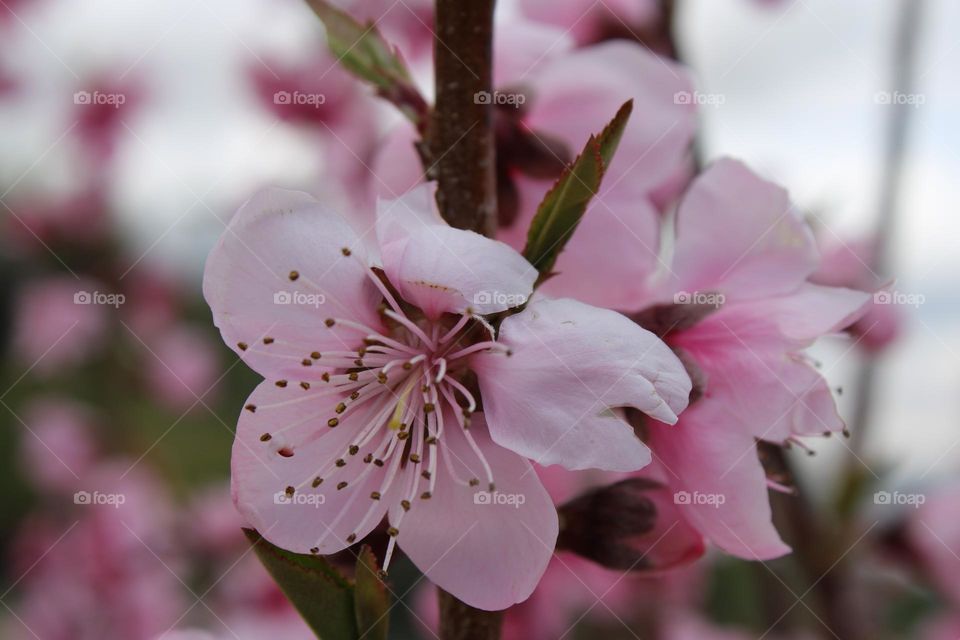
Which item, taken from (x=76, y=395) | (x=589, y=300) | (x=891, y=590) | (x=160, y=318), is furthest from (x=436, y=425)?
(x=76, y=395)

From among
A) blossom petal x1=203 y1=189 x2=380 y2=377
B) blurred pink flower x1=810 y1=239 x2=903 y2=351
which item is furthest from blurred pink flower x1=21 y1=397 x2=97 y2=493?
blossom petal x1=203 y1=189 x2=380 y2=377

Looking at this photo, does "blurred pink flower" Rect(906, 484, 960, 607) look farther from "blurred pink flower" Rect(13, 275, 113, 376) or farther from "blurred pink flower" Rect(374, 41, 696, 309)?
"blurred pink flower" Rect(13, 275, 113, 376)

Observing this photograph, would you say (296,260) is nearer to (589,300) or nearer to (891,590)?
(589,300)

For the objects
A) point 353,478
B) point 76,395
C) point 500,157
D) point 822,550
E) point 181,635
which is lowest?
point 76,395

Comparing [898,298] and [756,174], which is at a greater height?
[756,174]

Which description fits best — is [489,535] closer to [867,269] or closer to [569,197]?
[569,197]
